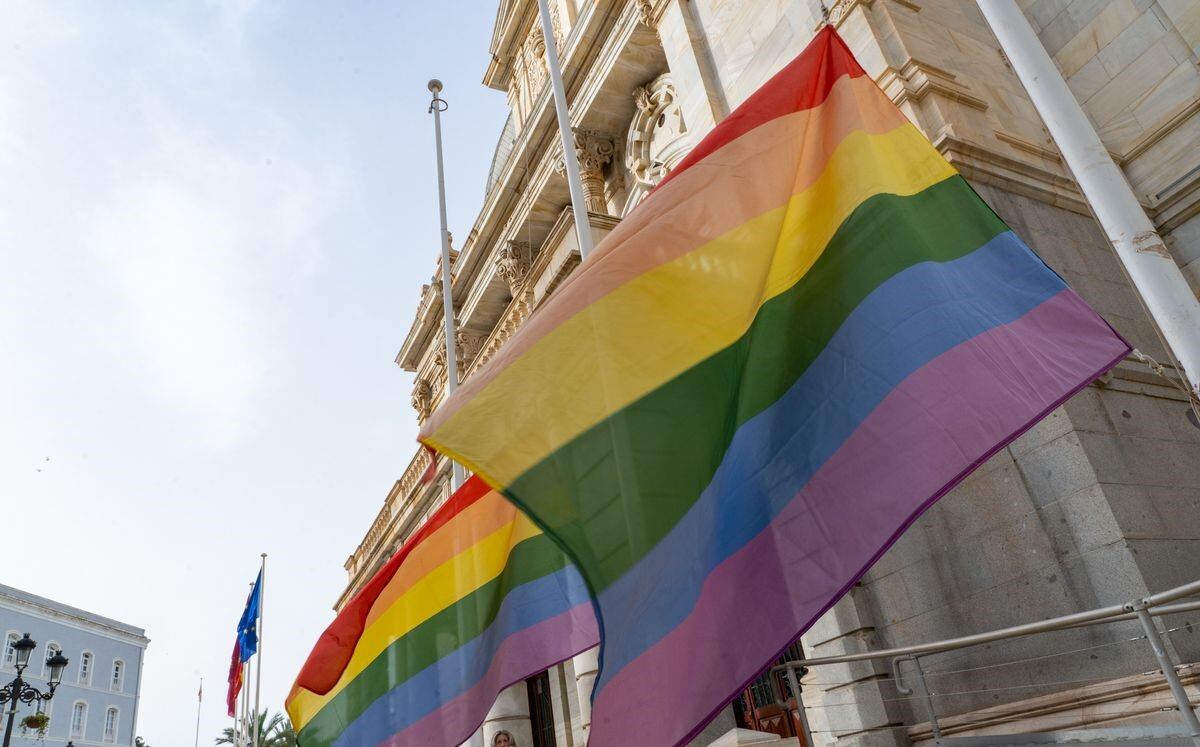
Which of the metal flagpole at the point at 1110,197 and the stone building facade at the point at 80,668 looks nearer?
the metal flagpole at the point at 1110,197

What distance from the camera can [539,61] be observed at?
20.5 m

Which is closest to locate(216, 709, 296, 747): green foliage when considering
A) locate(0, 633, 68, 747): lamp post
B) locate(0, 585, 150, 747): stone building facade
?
locate(0, 585, 150, 747): stone building facade

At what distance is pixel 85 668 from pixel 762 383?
54.1 metres

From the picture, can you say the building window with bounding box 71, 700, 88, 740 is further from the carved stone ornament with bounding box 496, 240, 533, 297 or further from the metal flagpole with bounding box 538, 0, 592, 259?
the metal flagpole with bounding box 538, 0, 592, 259

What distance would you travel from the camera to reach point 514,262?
17.3 m

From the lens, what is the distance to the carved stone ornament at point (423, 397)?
23.8 metres

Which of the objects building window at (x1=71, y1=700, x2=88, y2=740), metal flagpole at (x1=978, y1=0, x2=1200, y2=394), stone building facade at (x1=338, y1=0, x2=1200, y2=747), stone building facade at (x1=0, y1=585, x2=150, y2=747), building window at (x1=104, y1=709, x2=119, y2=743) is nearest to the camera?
metal flagpole at (x1=978, y1=0, x2=1200, y2=394)

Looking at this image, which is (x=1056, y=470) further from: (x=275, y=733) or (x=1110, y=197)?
(x=275, y=733)

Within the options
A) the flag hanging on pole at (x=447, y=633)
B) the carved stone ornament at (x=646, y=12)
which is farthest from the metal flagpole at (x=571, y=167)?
the carved stone ornament at (x=646, y=12)

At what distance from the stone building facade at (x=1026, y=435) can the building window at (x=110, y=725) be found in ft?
145

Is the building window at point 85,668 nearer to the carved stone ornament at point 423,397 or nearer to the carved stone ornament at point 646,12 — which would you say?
the carved stone ornament at point 423,397

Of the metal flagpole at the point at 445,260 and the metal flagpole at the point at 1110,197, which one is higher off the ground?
the metal flagpole at the point at 445,260

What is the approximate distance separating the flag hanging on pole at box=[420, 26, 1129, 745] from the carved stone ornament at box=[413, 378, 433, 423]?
2040 centimetres

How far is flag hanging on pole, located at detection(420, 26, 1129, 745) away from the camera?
287 cm
